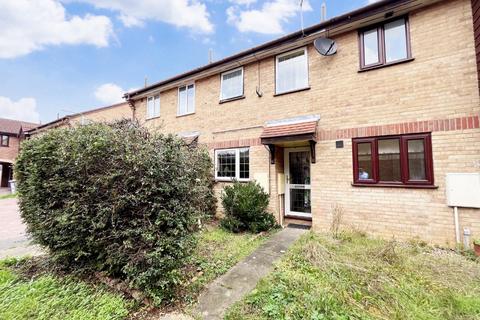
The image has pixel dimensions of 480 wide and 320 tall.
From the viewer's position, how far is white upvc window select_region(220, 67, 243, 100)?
925 centimetres

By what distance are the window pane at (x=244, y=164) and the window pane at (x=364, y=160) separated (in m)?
3.91

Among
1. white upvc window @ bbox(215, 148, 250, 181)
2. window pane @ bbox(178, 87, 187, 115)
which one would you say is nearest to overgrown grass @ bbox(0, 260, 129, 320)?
white upvc window @ bbox(215, 148, 250, 181)

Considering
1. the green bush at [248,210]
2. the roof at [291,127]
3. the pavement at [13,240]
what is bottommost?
the pavement at [13,240]

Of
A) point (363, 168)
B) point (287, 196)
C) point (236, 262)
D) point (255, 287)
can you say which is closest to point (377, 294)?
point (255, 287)

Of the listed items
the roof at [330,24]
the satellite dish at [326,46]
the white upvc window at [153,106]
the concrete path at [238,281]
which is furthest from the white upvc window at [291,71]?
the white upvc window at [153,106]

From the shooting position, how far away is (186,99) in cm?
1125

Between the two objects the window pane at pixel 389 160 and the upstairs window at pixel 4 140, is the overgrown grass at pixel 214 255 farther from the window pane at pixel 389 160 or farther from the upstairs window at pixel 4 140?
the upstairs window at pixel 4 140

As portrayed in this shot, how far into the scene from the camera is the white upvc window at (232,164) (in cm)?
888

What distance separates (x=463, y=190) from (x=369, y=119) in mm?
2703

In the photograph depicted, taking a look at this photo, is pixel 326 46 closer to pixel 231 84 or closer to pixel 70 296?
pixel 231 84

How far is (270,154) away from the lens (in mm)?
8055

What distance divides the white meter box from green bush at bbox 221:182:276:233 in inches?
189

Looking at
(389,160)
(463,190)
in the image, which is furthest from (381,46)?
(463,190)

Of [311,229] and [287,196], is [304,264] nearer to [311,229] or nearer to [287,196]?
[311,229]
